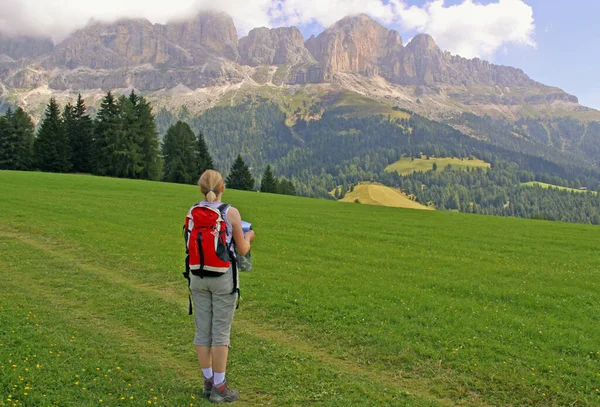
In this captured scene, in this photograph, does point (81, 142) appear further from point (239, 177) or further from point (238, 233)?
point (238, 233)

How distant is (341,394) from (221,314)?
9.53ft

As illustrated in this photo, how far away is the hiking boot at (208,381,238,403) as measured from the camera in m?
7.72

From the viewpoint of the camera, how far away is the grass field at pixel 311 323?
27.7 feet

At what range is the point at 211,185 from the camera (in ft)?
25.5

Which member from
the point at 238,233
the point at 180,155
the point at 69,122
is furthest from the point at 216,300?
the point at 180,155

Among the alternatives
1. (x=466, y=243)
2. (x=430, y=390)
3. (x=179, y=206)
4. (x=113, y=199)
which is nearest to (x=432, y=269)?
(x=466, y=243)

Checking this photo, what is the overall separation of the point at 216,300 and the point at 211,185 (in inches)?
83.4

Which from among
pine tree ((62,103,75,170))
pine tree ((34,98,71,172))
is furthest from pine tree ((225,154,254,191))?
pine tree ((34,98,71,172))

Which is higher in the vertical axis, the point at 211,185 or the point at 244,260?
the point at 211,185

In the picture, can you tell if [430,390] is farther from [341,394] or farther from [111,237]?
[111,237]

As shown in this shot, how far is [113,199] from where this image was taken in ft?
127

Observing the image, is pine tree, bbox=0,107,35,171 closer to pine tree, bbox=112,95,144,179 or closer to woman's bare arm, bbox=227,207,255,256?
pine tree, bbox=112,95,144,179

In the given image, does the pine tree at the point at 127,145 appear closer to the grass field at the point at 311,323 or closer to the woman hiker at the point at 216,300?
the grass field at the point at 311,323

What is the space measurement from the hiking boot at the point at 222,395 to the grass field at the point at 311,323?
0.82 feet
